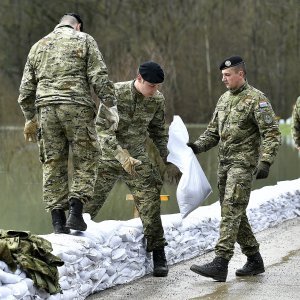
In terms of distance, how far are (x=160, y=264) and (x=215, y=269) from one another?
1.69 ft

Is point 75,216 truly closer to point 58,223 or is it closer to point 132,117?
point 58,223

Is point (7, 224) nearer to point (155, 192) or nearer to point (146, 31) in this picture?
point (155, 192)

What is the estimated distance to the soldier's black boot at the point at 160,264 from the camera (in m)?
7.55

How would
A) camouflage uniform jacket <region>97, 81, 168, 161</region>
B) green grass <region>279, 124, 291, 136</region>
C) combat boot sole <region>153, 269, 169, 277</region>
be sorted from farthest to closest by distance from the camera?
green grass <region>279, 124, 291, 136</region> < combat boot sole <region>153, 269, 169, 277</region> < camouflage uniform jacket <region>97, 81, 168, 161</region>

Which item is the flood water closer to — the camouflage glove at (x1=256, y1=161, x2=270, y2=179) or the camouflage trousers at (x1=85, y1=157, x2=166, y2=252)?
the camouflage trousers at (x1=85, y1=157, x2=166, y2=252)

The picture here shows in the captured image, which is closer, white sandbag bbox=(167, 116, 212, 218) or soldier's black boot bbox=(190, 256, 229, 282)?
soldier's black boot bbox=(190, 256, 229, 282)

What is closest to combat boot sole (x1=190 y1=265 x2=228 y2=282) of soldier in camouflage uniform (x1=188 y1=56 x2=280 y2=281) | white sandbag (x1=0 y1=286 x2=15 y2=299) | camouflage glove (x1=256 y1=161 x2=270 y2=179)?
soldier in camouflage uniform (x1=188 y1=56 x2=280 y2=281)

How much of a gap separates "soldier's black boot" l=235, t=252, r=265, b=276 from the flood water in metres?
5.03

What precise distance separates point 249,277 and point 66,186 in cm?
167

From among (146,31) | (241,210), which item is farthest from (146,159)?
(146,31)

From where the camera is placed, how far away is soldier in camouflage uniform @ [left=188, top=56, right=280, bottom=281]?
23.8 feet

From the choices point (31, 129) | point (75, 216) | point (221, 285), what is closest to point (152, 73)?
point (31, 129)

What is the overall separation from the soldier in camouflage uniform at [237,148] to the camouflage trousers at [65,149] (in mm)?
1094

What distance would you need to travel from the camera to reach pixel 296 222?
37.7 ft
